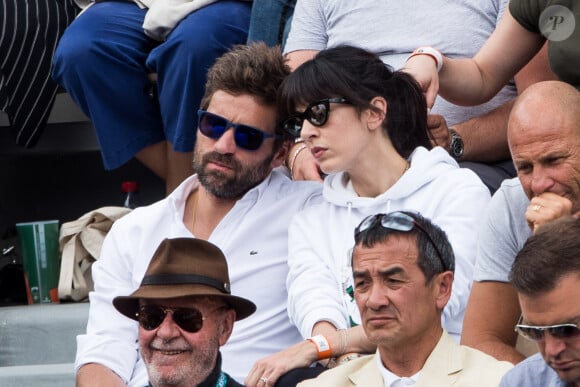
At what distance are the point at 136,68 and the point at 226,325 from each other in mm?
1919

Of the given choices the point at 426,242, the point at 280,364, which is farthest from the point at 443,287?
the point at 280,364

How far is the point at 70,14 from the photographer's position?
5.98 metres

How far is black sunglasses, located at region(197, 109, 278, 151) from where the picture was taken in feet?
14.5

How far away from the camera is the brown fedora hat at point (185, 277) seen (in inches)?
146

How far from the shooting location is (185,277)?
A: 3.74 meters

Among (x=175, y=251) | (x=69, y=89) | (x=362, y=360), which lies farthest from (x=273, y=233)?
(x=69, y=89)

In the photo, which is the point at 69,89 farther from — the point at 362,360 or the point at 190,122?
the point at 362,360

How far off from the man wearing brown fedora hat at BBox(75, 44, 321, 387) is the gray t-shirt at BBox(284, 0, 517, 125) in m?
0.36

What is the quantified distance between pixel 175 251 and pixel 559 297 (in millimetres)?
1304

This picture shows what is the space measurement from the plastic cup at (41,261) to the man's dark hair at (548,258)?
10.4 ft

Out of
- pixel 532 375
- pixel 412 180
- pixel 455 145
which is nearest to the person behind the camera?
pixel 532 375

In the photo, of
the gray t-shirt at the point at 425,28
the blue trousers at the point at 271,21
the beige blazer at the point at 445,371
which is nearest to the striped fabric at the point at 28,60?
the blue trousers at the point at 271,21

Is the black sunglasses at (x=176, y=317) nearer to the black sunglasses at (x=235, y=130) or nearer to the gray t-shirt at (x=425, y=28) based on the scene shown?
the black sunglasses at (x=235, y=130)

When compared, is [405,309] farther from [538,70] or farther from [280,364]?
[538,70]
